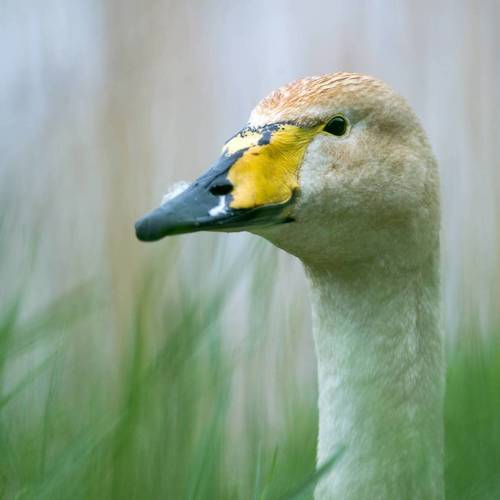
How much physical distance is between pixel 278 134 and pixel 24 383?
0.74 m

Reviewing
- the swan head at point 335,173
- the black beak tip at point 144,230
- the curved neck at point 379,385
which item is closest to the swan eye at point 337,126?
the swan head at point 335,173

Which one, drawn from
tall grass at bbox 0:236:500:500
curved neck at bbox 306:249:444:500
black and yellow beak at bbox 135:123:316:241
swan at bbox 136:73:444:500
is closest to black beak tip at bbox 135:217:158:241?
black and yellow beak at bbox 135:123:316:241

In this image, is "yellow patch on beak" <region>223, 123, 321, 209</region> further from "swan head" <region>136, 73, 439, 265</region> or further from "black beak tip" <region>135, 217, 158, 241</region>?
"black beak tip" <region>135, 217, 158, 241</region>

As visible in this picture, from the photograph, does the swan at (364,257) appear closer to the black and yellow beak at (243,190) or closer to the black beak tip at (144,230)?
the black and yellow beak at (243,190)

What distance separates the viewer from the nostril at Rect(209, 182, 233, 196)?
6.48ft

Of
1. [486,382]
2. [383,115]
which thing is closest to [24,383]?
[383,115]

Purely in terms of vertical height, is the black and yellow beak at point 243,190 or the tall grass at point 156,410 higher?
the black and yellow beak at point 243,190

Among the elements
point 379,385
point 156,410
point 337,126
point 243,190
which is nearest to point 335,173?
point 337,126

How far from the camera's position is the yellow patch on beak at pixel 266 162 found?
79.0 inches

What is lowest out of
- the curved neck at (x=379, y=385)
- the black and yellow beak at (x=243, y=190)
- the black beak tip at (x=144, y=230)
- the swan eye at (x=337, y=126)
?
the curved neck at (x=379, y=385)

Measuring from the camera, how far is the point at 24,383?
1.71 metres

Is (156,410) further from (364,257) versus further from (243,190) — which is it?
(364,257)

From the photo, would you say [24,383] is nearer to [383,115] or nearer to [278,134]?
[278,134]

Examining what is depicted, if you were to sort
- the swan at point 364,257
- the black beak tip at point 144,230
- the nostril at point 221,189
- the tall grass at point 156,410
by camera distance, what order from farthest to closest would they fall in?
the swan at point 364,257, the nostril at point 221,189, the black beak tip at point 144,230, the tall grass at point 156,410
